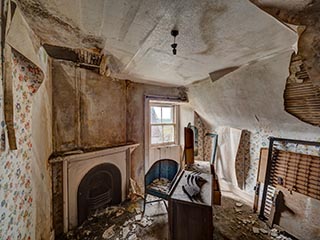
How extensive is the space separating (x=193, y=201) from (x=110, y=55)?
6.04 ft

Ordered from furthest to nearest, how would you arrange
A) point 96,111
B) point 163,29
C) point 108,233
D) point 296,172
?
1. point 96,111
2. point 296,172
3. point 108,233
4. point 163,29

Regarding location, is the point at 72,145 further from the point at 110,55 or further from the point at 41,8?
the point at 41,8

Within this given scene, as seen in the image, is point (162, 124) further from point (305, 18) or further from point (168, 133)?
point (305, 18)

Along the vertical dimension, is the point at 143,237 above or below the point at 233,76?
below

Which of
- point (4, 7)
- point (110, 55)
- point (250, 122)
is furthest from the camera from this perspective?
point (250, 122)

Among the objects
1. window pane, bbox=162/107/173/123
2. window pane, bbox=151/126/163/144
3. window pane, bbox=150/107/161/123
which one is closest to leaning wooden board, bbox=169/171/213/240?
window pane, bbox=151/126/163/144

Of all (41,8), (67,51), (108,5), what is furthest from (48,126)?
(108,5)

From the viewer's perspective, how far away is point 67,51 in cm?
195

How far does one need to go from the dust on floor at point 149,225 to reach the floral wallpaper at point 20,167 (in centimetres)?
100

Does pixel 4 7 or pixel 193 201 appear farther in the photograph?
pixel 193 201

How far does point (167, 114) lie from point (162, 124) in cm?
28

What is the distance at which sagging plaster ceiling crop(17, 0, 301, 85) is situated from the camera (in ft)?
3.41

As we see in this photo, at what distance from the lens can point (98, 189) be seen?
257 centimetres

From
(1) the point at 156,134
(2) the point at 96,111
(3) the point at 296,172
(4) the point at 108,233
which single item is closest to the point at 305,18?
(3) the point at 296,172
